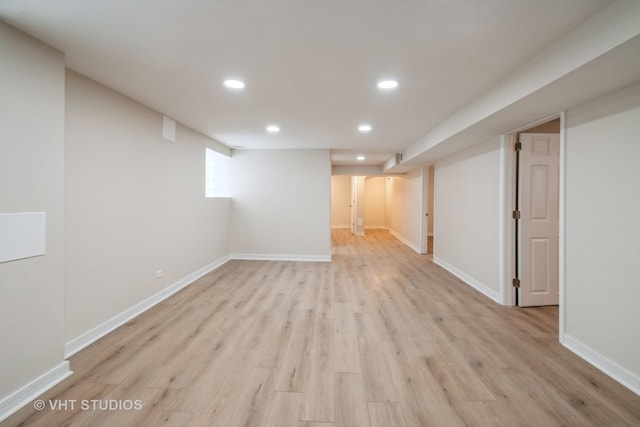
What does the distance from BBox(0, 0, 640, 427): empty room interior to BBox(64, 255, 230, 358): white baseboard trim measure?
21 mm

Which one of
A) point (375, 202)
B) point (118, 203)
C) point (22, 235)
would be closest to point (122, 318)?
point (118, 203)

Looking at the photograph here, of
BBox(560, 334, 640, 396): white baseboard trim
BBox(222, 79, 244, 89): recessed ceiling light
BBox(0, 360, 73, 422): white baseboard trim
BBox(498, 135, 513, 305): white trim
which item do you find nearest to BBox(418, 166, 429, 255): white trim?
BBox(498, 135, 513, 305): white trim

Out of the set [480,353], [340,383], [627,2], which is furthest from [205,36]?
[480,353]

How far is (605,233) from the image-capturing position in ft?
6.96

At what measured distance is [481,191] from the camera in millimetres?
3916

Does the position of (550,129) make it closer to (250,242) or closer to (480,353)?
(480,353)

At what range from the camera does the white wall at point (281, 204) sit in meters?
5.76

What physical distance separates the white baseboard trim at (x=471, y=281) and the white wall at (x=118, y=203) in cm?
430

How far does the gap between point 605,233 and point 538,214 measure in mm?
1273

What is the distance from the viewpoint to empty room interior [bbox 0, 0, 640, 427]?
164 cm

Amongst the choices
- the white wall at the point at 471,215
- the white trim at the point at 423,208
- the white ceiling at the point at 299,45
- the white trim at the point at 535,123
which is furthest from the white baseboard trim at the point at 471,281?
the white ceiling at the point at 299,45

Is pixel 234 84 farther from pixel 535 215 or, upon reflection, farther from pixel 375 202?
pixel 375 202

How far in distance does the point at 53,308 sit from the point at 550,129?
5463 mm

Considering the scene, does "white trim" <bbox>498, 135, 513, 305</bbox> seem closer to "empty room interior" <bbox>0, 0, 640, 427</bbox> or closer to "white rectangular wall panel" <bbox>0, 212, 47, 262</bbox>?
"empty room interior" <bbox>0, 0, 640, 427</bbox>
